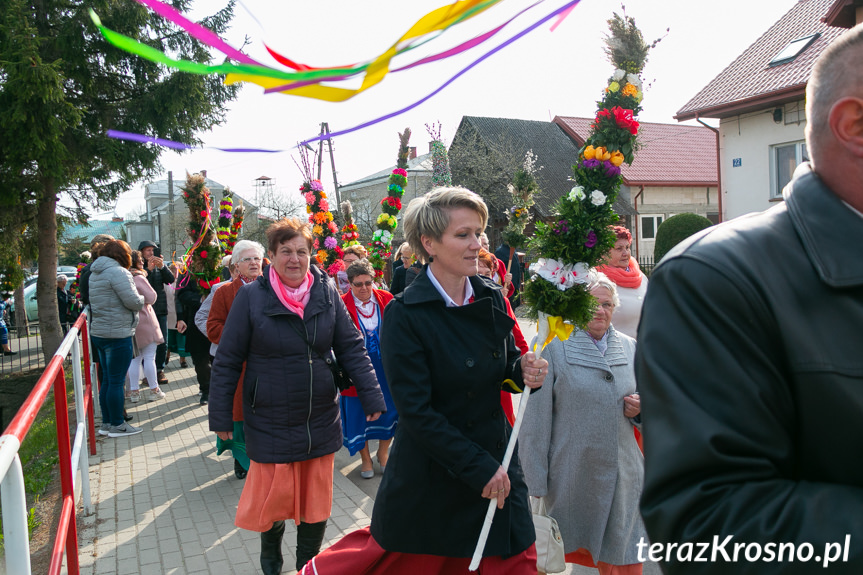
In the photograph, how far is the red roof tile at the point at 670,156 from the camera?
35.5 meters

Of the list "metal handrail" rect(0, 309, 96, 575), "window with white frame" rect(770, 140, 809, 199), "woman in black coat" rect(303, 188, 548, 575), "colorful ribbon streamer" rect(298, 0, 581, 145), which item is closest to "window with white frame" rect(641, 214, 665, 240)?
"window with white frame" rect(770, 140, 809, 199)

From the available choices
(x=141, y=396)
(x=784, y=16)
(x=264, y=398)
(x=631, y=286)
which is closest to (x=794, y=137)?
(x=784, y=16)

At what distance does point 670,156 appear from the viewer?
38.2 metres

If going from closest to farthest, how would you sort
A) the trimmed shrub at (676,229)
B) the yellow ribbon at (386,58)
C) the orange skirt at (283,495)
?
the yellow ribbon at (386,58) < the orange skirt at (283,495) < the trimmed shrub at (676,229)

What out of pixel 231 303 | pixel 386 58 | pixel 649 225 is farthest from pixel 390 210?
pixel 649 225

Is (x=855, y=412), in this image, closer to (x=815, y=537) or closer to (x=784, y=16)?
(x=815, y=537)

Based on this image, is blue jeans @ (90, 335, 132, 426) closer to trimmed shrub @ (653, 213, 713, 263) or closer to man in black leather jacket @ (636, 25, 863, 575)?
man in black leather jacket @ (636, 25, 863, 575)

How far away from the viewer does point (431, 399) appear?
277 cm

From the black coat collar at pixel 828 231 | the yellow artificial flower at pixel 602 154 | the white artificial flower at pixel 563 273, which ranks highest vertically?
the yellow artificial flower at pixel 602 154

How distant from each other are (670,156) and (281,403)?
125 ft

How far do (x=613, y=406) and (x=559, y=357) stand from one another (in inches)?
14.5

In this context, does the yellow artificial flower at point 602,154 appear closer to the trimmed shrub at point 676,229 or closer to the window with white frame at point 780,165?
the trimmed shrub at point 676,229

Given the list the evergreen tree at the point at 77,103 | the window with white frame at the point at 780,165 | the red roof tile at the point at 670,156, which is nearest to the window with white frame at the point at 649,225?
the red roof tile at the point at 670,156

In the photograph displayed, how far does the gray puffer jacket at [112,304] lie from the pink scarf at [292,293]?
4.00 meters
